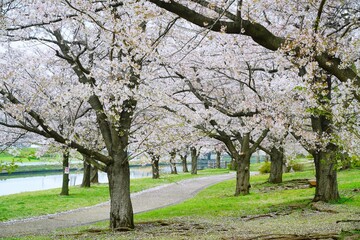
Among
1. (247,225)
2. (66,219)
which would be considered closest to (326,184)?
(247,225)

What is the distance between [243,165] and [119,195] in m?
11.2

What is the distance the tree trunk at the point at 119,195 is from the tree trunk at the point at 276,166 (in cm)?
1768

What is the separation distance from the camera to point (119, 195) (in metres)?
12.1

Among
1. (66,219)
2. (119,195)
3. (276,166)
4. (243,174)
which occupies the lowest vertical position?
(66,219)

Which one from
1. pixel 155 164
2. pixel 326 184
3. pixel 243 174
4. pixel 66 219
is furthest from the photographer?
pixel 155 164

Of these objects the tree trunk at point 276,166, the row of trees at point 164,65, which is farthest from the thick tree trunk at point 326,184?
the tree trunk at point 276,166

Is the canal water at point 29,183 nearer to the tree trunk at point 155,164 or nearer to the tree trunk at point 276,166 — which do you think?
the tree trunk at point 155,164

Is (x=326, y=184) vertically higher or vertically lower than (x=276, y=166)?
lower

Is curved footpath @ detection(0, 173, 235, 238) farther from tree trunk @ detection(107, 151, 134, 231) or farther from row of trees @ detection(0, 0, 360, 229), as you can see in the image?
row of trees @ detection(0, 0, 360, 229)

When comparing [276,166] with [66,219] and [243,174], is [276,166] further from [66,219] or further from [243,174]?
[66,219]

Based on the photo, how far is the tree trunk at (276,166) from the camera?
28.2 metres

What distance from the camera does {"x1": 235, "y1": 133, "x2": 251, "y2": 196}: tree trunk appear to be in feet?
71.7

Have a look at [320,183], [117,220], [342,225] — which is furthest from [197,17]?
[320,183]

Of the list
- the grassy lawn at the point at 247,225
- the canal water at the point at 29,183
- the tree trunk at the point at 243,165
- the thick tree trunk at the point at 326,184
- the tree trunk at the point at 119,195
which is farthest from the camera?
the canal water at the point at 29,183
